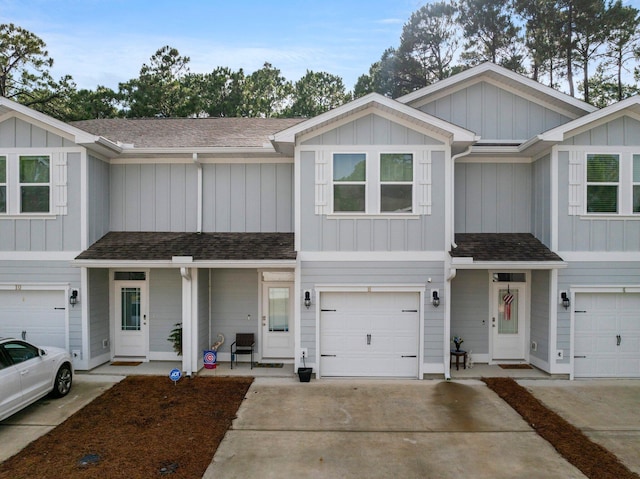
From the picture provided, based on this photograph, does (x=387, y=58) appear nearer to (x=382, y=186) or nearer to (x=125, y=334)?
(x=382, y=186)

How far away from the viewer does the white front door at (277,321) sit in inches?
396

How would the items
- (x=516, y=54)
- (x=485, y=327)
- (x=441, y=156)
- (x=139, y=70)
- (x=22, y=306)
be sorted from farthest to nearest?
(x=139, y=70), (x=516, y=54), (x=485, y=327), (x=22, y=306), (x=441, y=156)

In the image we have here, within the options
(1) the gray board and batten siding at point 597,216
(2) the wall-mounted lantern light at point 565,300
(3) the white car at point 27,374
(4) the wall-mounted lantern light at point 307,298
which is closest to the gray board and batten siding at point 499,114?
(1) the gray board and batten siding at point 597,216

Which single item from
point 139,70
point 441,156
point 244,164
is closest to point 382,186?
point 441,156

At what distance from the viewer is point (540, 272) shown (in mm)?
9516

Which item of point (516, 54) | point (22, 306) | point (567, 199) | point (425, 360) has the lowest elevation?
point (425, 360)

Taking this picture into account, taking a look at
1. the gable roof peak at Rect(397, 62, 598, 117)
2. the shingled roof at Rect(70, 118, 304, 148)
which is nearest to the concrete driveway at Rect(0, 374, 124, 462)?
the shingled roof at Rect(70, 118, 304, 148)

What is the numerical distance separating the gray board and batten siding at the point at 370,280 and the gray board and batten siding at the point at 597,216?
307 centimetres

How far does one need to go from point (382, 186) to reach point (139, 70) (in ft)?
87.5

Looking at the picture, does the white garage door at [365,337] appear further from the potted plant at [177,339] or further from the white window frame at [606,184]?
the white window frame at [606,184]

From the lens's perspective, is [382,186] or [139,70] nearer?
[382,186]

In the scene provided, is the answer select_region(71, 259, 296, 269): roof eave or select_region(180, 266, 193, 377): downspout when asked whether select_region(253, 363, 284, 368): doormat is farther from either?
select_region(71, 259, 296, 269): roof eave

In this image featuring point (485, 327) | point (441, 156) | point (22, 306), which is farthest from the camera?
point (485, 327)

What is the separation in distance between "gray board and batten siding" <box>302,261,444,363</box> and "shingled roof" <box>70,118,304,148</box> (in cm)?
353
